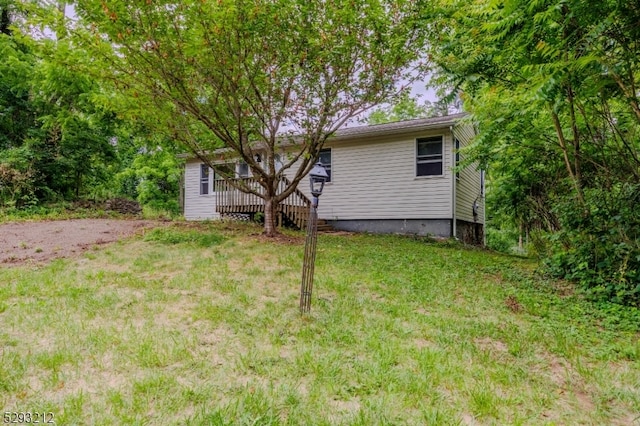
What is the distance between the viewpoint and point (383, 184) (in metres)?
11.4

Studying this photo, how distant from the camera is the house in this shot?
415 inches

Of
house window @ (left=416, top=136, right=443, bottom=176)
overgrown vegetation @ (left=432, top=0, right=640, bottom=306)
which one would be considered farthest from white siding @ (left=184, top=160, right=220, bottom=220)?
overgrown vegetation @ (left=432, top=0, right=640, bottom=306)

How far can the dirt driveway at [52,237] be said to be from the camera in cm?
664

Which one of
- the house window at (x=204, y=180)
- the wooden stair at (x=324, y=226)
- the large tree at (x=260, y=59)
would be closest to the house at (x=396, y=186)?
the wooden stair at (x=324, y=226)

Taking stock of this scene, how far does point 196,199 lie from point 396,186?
339 inches

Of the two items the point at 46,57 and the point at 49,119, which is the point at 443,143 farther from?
the point at 49,119

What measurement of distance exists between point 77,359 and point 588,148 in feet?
25.7

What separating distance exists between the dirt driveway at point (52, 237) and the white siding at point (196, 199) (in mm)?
4307

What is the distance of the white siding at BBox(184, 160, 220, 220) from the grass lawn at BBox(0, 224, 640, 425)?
29.6ft

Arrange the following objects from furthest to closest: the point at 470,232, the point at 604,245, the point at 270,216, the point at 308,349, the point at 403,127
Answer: the point at 470,232 < the point at 403,127 < the point at 270,216 < the point at 604,245 < the point at 308,349

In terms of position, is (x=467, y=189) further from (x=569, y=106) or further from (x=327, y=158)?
(x=569, y=106)

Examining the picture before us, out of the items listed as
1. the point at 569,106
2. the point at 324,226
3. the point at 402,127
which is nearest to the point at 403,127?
the point at 402,127

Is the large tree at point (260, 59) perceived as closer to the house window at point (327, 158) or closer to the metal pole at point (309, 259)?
the house window at point (327, 158)

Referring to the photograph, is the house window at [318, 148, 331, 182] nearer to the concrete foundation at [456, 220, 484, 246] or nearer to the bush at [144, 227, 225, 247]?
the concrete foundation at [456, 220, 484, 246]
